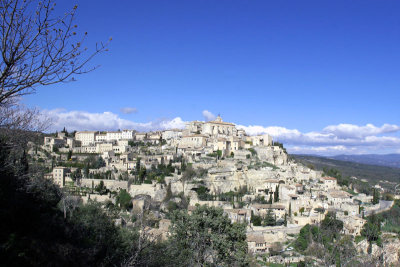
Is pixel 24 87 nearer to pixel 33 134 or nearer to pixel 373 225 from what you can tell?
pixel 33 134

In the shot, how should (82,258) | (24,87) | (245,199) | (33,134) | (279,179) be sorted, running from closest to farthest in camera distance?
1. (24,87)
2. (82,258)
3. (33,134)
4. (245,199)
5. (279,179)

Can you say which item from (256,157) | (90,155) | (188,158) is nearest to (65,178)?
(90,155)

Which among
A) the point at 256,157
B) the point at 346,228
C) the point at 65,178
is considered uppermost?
the point at 256,157

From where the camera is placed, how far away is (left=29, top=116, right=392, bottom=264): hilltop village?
3634 centimetres

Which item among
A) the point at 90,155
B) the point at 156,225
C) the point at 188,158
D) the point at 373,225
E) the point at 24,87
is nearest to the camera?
the point at 24,87

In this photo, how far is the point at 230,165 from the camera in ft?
160

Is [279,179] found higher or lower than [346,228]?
higher

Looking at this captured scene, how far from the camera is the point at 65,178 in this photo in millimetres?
46531

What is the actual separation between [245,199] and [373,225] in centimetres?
1491

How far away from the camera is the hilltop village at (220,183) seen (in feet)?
119

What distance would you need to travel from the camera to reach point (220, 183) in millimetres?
46000

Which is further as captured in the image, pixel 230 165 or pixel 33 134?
pixel 230 165

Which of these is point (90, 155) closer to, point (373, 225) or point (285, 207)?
point (285, 207)

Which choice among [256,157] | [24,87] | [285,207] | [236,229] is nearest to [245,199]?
[285,207]
